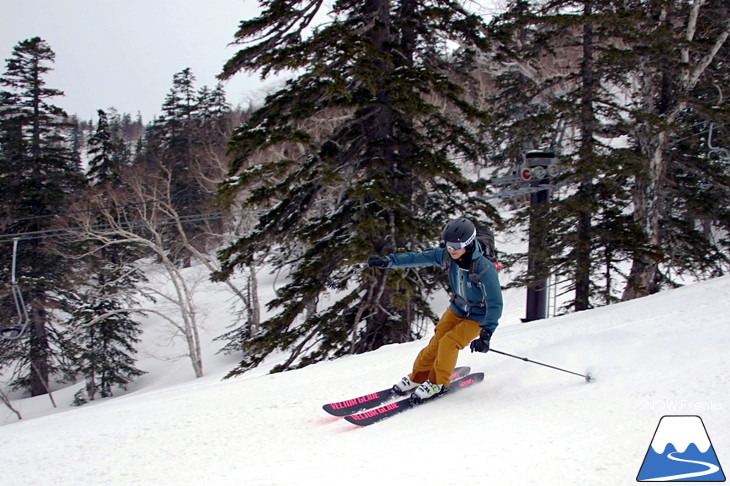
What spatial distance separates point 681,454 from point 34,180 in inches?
1044

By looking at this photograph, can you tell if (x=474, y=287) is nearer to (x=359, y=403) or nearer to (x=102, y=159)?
(x=359, y=403)

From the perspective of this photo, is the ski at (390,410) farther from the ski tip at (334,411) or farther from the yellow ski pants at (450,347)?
the yellow ski pants at (450,347)

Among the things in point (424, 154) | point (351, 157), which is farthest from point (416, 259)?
point (351, 157)

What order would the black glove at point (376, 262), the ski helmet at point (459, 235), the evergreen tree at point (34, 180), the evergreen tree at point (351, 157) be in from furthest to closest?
the evergreen tree at point (34, 180)
the evergreen tree at point (351, 157)
the black glove at point (376, 262)
the ski helmet at point (459, 235)

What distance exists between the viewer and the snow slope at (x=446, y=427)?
10.4ft

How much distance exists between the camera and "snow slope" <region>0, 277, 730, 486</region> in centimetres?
316

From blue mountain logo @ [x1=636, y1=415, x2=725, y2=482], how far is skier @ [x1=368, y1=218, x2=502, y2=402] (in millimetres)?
1476

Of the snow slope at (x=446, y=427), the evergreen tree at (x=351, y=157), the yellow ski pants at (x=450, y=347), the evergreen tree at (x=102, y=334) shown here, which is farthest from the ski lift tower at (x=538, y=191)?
the evergreen tree at (x=102, y=334)

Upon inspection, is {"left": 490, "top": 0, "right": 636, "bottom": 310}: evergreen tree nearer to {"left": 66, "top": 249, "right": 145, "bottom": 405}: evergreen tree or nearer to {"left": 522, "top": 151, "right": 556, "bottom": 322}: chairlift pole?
{"left": 522, "top": 151, "right": 556, "bottom": 322}: chairlift pole

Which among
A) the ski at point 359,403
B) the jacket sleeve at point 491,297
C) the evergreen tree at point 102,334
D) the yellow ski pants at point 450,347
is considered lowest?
the evergreen tree at point 102,334

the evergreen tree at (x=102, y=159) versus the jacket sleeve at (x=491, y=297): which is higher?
the evergreen tree at (x=102, y=159)

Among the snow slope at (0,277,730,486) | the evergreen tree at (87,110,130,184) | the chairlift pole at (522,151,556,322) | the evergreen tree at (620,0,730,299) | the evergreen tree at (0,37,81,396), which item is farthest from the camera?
the evergreen tree at (87,110,130,184)

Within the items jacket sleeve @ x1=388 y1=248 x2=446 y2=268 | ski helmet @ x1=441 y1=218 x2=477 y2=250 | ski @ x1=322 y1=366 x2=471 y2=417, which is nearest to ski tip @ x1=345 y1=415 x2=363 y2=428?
ski @ x1=322 y1=366 x2=471 y2=417

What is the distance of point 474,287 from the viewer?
4.62 metres
